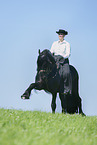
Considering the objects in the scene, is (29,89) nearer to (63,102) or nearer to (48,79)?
(48,79)

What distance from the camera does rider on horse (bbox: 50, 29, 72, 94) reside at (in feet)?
34.5

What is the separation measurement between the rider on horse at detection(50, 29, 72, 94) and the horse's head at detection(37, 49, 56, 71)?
0.71 meters

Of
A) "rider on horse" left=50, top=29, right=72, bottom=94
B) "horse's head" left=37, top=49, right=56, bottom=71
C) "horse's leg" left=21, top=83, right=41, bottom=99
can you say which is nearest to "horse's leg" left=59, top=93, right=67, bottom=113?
"rider on horse" left=50, top=29, right=72, bottom=94

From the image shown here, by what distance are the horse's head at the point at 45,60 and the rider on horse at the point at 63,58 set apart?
2.34 ft

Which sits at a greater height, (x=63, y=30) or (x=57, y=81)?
(x=63, y=30)

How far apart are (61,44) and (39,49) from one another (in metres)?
1.60

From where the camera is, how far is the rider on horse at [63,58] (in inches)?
414

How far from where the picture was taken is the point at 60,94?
10.6m

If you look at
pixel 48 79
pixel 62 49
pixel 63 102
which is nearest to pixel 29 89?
pixel 48 79

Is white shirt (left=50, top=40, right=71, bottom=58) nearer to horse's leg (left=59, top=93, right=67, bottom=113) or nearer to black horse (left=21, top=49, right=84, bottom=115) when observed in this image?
black horse (left=21, top=49, right=84, bottom=115)

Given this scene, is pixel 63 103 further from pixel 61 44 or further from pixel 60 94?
pixel 61 44

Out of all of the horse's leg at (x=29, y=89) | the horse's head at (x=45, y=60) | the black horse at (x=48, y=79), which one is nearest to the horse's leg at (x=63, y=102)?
the black horse at (x=48, y=79)

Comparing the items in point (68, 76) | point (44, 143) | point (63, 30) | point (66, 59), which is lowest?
point (44, 143)

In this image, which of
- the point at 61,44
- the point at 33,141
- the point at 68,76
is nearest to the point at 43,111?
the point at 68,76
